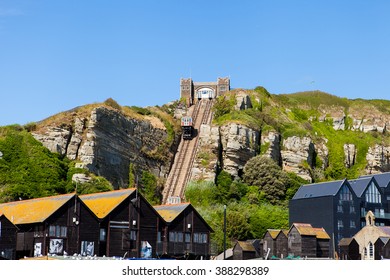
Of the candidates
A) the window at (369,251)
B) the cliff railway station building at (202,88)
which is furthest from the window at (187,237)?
the cliff railway station building at (202,88)

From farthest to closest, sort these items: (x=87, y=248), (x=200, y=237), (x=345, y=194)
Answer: (x=345, y=194) < (x=200, y=237) < (x=87, y=248)

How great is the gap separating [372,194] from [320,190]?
738 centimetres

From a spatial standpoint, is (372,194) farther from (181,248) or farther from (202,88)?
(202,88)

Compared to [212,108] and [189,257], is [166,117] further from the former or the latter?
[189,257]

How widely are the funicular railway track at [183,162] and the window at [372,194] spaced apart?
82.4 ft

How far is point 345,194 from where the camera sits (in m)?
85.4

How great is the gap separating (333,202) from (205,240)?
68.8ft

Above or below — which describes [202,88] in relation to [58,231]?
above

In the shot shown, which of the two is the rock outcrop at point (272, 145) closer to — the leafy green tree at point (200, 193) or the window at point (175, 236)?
the leafy green tree at point (200, 193)

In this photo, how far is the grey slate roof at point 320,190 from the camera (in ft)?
279

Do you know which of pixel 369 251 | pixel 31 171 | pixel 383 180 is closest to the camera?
pixel 369 251

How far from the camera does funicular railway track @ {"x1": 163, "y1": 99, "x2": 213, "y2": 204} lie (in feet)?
323

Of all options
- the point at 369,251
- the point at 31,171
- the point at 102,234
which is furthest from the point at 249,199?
the point at 102,234
